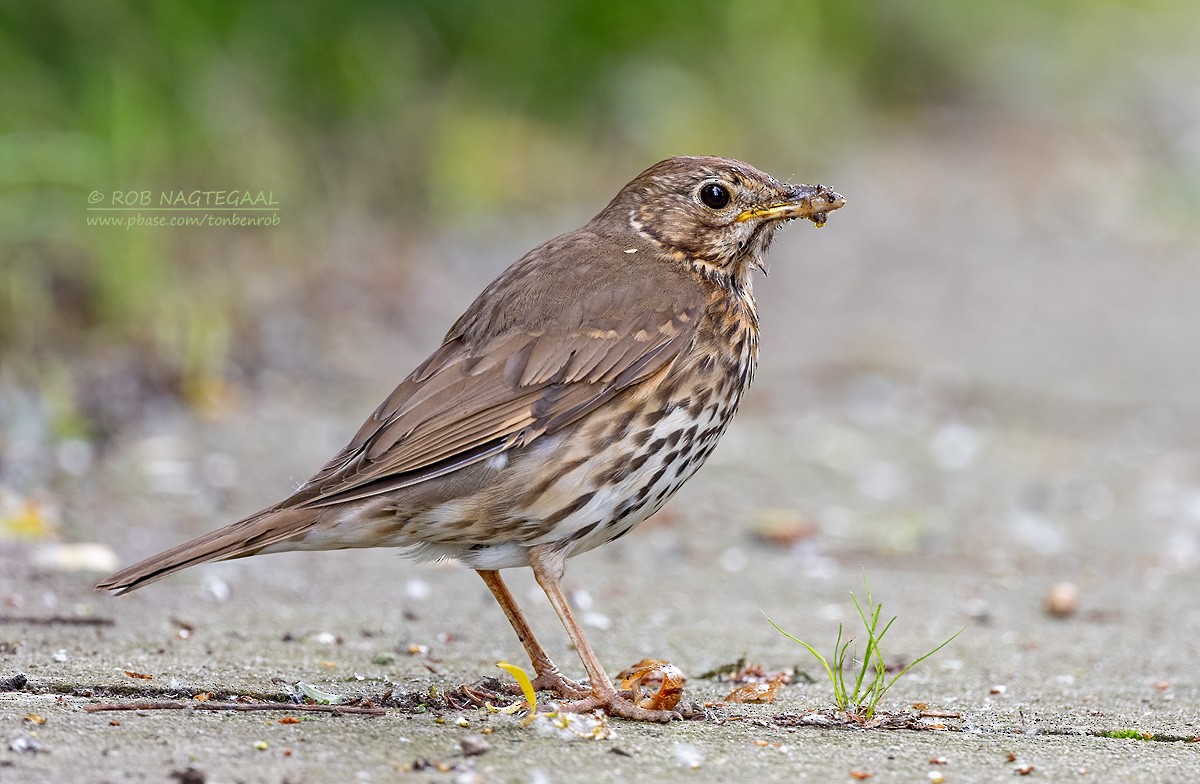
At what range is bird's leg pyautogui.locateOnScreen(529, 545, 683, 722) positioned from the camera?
3.84 meters

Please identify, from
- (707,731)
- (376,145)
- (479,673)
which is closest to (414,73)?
(376,145)

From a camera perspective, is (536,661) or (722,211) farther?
(722,211)

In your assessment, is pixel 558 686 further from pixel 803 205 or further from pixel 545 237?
pixel 545 237

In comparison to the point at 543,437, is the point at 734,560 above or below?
above

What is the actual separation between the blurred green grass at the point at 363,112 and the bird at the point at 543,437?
3.03 metres

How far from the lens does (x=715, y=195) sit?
4.78m

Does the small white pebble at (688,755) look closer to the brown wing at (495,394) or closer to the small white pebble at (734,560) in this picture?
the brown wing at (495,394)

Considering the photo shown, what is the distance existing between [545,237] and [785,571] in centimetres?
467

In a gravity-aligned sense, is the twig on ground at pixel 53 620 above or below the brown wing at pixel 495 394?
below

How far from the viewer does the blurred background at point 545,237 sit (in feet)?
21.9

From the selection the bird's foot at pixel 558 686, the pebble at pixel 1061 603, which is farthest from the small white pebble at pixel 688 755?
the pebble at pixel 1061 603

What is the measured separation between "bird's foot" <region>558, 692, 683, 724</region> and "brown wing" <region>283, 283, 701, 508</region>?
0.65 meters

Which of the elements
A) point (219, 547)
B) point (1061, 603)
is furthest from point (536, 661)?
point (1061, 603)

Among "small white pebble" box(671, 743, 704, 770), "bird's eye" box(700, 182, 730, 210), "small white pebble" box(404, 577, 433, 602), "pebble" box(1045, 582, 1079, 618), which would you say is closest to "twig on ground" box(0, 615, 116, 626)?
"small white pebble" box(404, 577, 433, 602)
